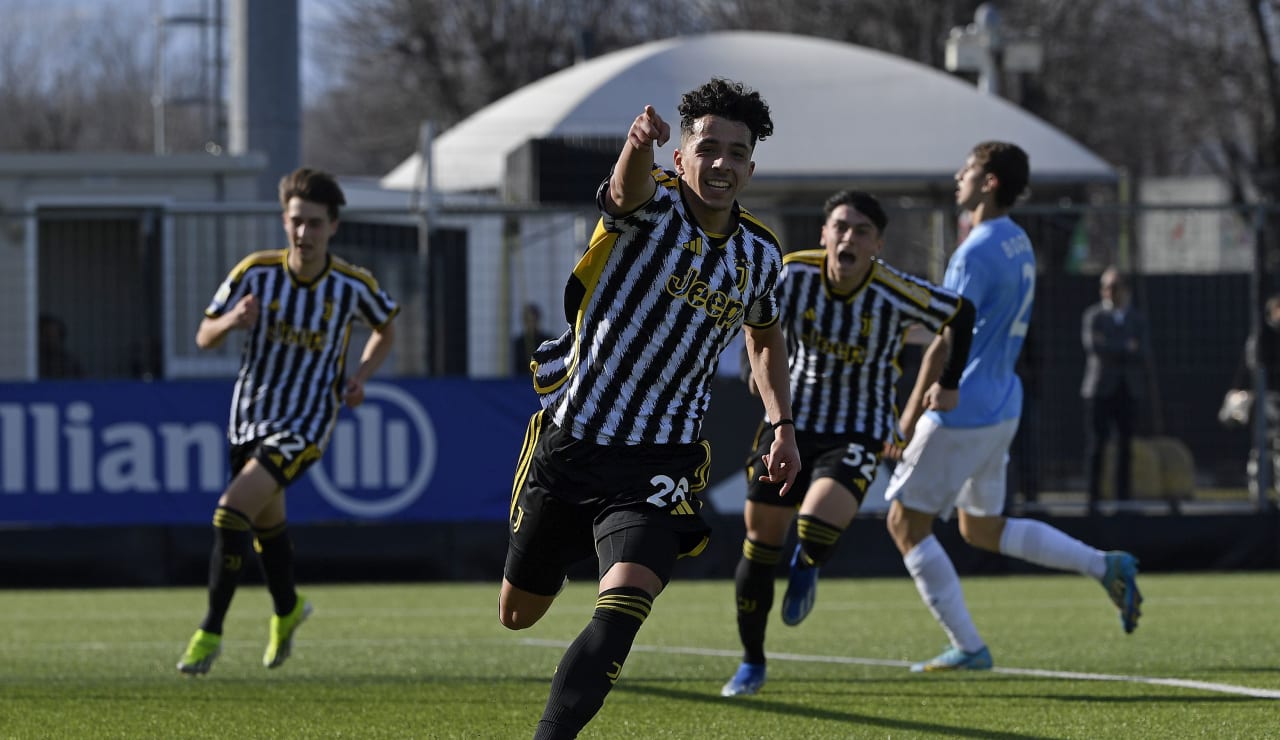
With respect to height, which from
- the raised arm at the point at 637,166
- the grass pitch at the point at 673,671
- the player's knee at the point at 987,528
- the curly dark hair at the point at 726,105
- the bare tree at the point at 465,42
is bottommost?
the grass pitch at the point at 673,671

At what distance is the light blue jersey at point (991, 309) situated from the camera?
834cm

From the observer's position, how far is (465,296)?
573 inches

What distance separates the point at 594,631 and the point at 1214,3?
34.2 m

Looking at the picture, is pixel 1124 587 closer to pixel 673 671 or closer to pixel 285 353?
pixel 673 671

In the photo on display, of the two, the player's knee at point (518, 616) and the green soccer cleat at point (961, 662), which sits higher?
the player's knee at point (518, 616)

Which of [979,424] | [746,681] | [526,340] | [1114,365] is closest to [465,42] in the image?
[526,340]

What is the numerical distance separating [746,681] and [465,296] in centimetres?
723

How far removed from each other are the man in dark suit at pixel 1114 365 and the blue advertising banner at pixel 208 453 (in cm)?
442

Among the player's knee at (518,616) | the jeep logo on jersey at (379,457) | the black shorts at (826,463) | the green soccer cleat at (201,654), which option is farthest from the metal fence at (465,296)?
the player's knee at (518,616)

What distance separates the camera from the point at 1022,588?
44.2 feet

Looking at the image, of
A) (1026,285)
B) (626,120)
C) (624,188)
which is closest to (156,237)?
(1026,285)

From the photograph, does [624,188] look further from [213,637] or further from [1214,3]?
[1214,3]

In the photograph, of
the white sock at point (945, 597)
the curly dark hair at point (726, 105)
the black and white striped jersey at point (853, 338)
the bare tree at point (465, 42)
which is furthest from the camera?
the bare tree at point (465, 42)

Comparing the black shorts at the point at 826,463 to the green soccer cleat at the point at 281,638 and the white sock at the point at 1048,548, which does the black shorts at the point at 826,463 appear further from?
the green soccer cleat at the point at 281,638
